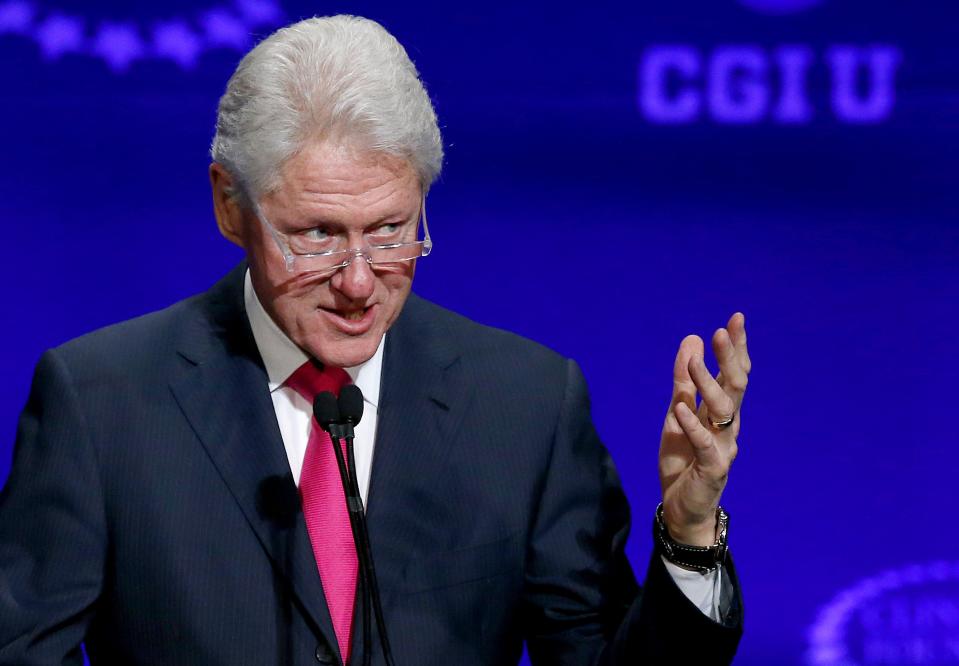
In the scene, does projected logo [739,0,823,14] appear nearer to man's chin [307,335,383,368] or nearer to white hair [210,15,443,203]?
white hair [210,15,443,203]

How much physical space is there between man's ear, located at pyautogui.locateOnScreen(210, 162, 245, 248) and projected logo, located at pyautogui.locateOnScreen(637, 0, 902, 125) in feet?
3.99

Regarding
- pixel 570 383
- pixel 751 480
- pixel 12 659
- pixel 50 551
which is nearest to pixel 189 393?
pixel 50 551

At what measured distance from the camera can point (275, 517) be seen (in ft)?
5.94

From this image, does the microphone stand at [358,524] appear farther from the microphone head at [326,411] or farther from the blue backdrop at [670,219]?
the blue backdrop at [670,219]

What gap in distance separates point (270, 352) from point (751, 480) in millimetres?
1385

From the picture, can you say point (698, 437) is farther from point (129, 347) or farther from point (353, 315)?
point (129, 347)

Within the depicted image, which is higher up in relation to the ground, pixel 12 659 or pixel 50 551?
pixel 50 551

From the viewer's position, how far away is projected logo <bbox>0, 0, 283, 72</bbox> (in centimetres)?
279

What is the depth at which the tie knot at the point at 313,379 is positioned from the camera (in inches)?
74.6

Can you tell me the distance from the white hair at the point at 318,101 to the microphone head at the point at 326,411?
0.93 ft

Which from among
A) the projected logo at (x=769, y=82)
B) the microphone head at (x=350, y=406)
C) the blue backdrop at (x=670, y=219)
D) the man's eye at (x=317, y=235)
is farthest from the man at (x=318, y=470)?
the projected logo at (x=769, y=82)

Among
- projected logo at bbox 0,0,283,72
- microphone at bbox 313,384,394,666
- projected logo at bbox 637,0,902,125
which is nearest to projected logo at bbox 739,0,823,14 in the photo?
projected logo at bbox 637,0,902,125

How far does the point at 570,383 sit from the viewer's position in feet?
6.61

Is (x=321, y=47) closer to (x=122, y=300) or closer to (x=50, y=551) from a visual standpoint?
(x=50, y=551)
